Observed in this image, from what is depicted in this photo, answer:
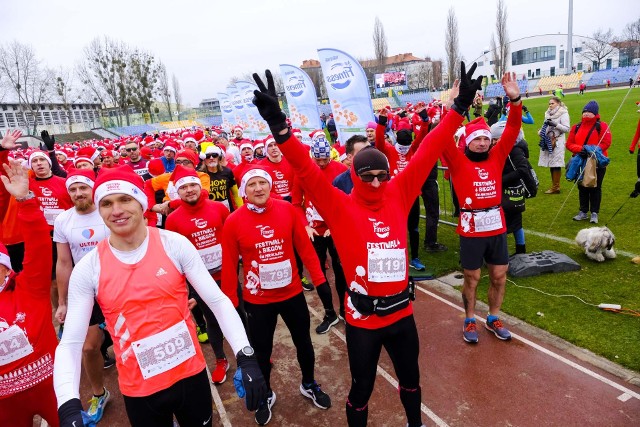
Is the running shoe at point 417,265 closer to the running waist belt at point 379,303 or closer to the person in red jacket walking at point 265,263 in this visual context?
the person in red jacket walking at point 265,263

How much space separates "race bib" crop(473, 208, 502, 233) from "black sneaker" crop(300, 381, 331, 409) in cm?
242

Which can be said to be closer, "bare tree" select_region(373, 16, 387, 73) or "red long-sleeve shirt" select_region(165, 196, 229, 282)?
"red long-sleeve shirt" select_region(165, 196, 229, 282)

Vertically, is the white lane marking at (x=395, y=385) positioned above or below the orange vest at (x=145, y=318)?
below

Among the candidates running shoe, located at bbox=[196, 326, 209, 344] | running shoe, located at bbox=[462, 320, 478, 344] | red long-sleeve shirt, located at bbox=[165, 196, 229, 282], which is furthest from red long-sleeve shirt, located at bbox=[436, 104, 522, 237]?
running shoe, located at bbox=[196, 326, 209, 344]

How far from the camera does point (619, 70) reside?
6031cm

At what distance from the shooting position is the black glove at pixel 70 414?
186 centimetres

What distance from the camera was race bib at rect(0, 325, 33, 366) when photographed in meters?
2.65

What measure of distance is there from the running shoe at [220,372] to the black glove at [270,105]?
327 centimetres

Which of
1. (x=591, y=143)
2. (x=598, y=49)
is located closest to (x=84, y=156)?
(x=591, y=143)

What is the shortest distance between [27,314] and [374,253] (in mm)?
2464

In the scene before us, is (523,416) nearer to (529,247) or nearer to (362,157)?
(362,157)

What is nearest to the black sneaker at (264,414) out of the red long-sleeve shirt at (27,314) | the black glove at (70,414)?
the red long-sleeve shirt at (27,314)

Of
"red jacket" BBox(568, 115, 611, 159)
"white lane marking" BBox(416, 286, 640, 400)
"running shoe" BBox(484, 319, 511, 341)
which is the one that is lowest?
"white lane marking" BBox(416, 286, 640, 400)

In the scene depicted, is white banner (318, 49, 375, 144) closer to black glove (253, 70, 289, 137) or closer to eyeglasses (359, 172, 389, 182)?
eyeglasses (359, 172, 389, 182)
